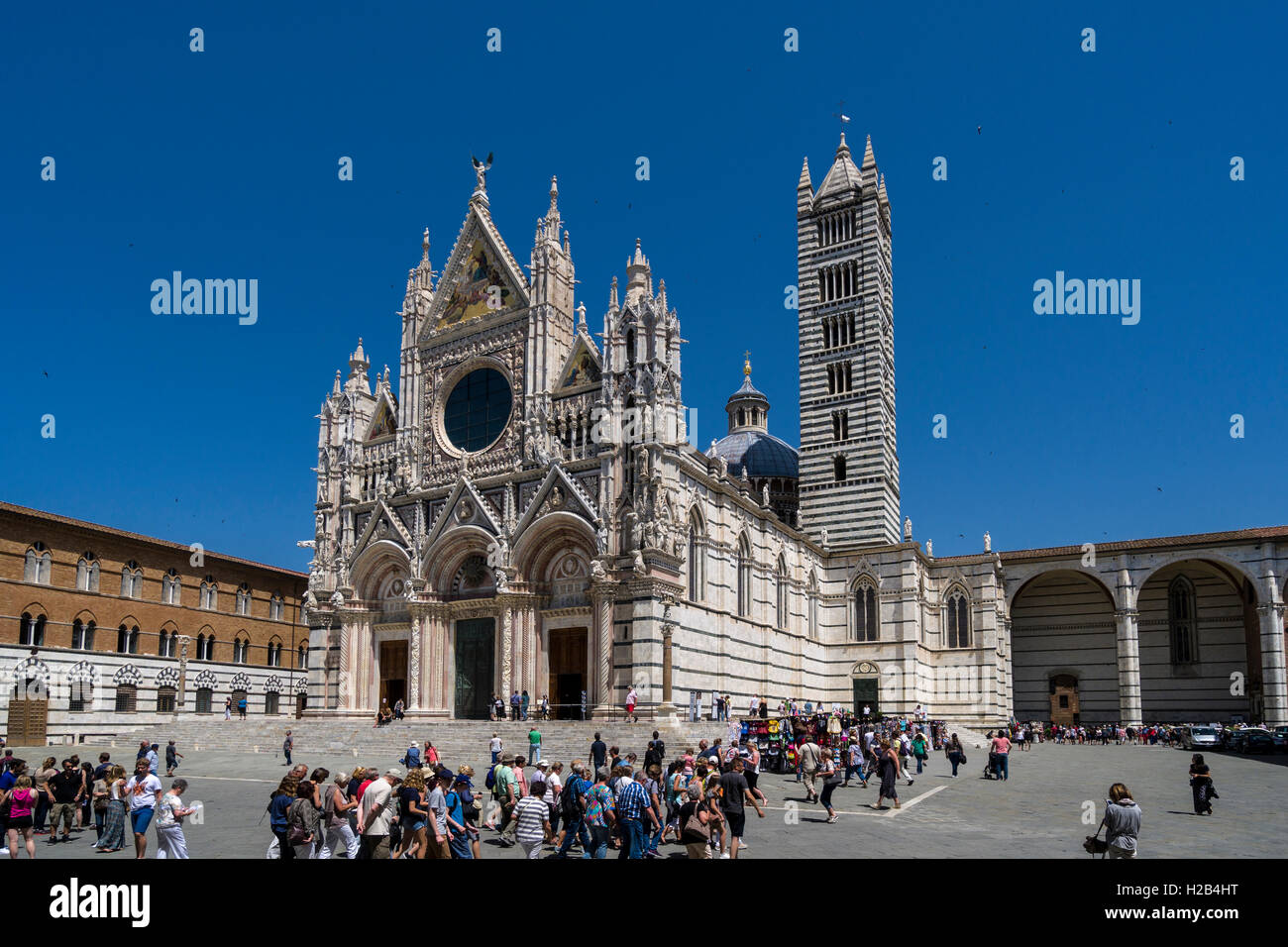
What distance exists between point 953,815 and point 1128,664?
37.2m

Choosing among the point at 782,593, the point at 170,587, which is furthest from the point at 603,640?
the point at 170,587

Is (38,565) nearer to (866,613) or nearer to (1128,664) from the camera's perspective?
(866,613)

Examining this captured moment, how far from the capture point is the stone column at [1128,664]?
51344 millimetres

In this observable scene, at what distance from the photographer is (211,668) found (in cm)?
4781

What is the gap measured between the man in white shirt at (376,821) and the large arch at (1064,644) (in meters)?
48.6

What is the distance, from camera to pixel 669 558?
3309cm

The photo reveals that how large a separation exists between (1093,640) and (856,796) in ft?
130

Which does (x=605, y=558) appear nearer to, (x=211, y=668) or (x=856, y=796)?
(x=856, y=796)

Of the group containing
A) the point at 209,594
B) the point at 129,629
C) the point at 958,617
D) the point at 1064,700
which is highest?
the point at 209,594

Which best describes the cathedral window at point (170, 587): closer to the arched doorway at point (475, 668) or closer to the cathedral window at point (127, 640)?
the cathedral window at point (127, 640)

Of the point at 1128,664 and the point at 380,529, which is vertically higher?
the point at 380,529

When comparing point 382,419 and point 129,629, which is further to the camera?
point 129,629

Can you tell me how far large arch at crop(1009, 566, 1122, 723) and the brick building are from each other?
38738mm

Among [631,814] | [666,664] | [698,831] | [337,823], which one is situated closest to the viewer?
[337,823]
